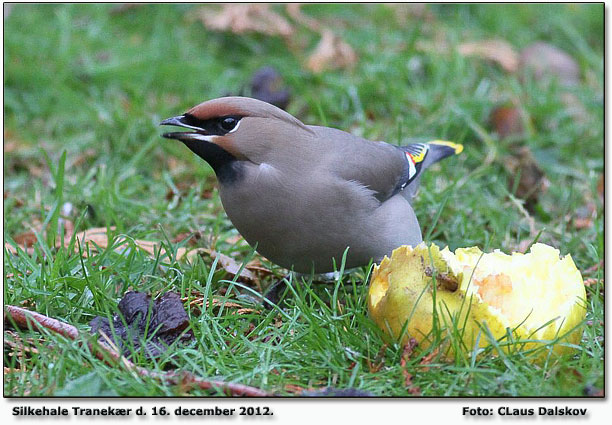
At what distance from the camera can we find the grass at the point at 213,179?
3791 mm

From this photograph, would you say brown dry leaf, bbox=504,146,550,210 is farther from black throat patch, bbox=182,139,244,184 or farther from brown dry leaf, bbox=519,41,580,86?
black throat patch, bbox=182,139,244,184

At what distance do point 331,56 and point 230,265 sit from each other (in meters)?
3.63

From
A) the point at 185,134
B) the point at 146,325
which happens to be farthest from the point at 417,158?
the point at 146,325

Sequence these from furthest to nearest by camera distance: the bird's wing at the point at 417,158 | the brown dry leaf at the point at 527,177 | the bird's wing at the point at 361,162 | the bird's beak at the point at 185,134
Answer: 1. the brown dry leaf at the point at 527,177
2. the bird's wing at the point at 417,158
3. the bird's wing at the point at 361,162
4. the bird's beak at the point at 185,134

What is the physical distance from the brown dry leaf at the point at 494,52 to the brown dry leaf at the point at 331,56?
1.09 m

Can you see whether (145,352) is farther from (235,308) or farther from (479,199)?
(479,199)

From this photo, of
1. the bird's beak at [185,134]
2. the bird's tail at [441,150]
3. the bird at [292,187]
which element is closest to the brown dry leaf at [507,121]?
the bird's tail at [441,150]

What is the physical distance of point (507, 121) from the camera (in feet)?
23.7

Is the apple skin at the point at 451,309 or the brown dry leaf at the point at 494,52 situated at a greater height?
the brown dry leaf at the point at 494,52

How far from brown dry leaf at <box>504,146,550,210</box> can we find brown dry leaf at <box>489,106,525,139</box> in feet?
1.50

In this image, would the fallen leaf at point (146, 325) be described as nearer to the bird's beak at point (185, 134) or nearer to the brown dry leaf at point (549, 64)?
the bird's beak at point (185, 134)

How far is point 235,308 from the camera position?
4.48 metres

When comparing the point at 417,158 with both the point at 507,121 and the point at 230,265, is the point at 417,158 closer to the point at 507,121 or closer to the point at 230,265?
the point at 230,265

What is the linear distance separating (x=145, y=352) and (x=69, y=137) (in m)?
3.55
